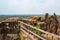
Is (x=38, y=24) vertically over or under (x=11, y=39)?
over

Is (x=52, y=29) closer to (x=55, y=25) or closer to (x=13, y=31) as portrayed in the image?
(x=55, y=25)

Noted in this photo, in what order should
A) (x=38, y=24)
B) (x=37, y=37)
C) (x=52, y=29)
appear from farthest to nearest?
(x=52, y=29), (x=38, y=24), (x=37, y=37)

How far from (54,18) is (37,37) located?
10032mm

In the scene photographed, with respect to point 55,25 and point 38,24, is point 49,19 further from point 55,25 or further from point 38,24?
point 38,24

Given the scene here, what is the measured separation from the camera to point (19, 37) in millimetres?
15758

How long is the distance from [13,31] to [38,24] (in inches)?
70.8

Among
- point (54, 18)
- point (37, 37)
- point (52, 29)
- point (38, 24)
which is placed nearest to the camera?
point (37, 37)

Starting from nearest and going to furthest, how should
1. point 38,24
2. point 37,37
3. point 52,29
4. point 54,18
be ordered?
point 37,37 → point 38,24 → point 52,29 → point 54,18

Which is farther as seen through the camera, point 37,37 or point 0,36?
point 0,36

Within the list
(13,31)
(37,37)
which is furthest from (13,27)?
(37,37)

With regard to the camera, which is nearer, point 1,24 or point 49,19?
point 1,24

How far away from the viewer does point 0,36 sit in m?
15.7

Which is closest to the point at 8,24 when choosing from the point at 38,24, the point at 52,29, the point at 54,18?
the point at 38,24

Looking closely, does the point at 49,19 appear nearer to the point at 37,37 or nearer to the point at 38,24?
the point at 38,24
